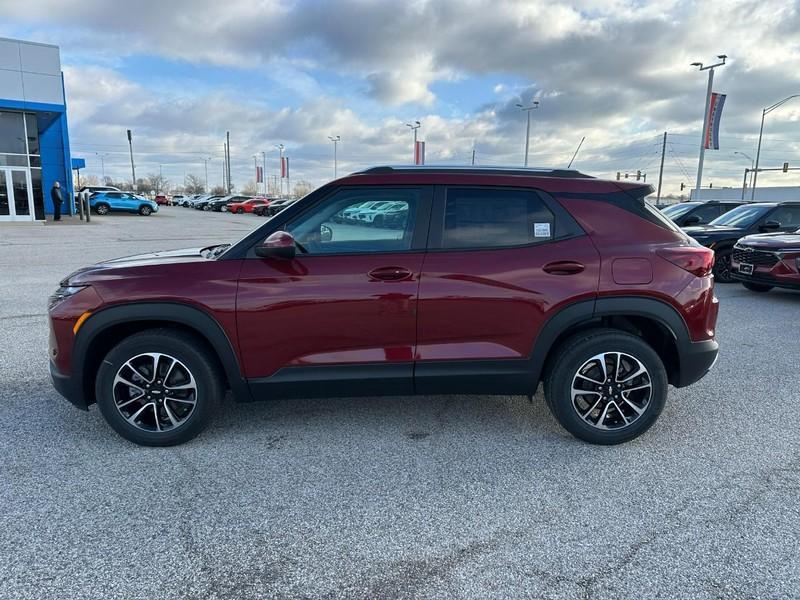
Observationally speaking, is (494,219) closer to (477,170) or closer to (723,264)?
(477,170)

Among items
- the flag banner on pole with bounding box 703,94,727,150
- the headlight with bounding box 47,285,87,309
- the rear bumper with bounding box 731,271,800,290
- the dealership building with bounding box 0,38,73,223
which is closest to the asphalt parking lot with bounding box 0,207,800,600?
the headlight with bounding box 47,285,87,309

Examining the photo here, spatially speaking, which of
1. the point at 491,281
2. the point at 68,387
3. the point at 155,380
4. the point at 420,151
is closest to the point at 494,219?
the point at 491,281

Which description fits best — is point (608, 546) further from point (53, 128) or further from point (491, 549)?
point (53, 128)

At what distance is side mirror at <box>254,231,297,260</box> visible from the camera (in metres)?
3.29

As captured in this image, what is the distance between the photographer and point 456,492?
3.08m

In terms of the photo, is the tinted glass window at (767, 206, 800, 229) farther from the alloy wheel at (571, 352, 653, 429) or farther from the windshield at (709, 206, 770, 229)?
the alloy wheel at (571, 352, 653, 429)

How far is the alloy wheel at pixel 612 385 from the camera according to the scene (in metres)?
3.56

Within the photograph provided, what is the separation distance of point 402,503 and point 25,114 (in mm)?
32558

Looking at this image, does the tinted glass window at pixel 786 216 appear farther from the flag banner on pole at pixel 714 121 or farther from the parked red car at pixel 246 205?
the parked red car at pixel 246 205

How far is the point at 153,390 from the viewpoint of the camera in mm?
3467

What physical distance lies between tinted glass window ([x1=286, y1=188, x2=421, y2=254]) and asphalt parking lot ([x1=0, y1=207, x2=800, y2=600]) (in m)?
1.33

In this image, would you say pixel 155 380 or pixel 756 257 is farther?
pixel 756 257

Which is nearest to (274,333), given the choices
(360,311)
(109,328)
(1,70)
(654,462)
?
(360,311)

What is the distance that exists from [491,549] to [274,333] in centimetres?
178
